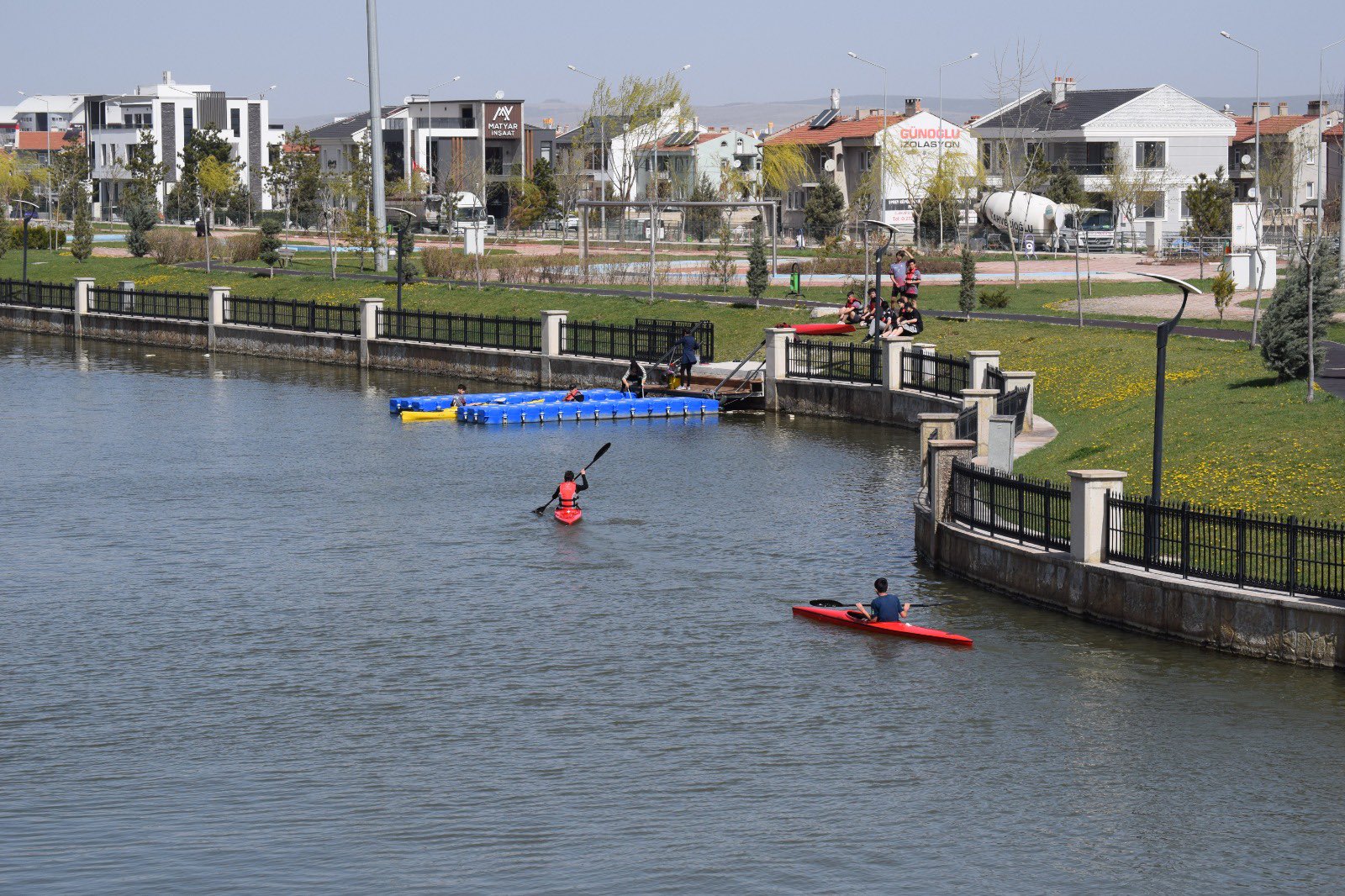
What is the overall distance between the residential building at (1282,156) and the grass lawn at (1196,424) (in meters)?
49.7

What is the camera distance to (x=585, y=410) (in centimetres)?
4822

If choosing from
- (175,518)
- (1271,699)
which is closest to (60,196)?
(175,518)

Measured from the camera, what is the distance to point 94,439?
44.1m

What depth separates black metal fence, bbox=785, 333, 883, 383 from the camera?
47375mm

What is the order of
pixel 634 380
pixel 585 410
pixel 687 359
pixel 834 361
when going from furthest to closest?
pixel 687 359 → pixel 634 380 → pixel 834 361 → pixel 585 410

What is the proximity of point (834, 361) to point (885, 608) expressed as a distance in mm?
24733

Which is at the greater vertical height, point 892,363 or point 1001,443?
point 892,363

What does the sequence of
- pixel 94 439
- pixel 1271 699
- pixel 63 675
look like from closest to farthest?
pixel 1271 699, pixel 63 675, pixel 94 439

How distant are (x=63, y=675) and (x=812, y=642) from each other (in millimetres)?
10007

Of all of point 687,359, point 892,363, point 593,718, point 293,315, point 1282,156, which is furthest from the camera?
point 1282,156

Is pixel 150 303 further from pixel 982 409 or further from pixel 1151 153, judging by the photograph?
pixel 1151 153

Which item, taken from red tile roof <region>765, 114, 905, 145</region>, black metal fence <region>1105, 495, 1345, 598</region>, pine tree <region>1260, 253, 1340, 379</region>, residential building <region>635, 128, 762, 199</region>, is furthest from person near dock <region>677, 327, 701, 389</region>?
residential building <region>635, 128, 762, 199</region>

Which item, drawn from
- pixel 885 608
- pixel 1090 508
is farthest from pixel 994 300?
pixel 885 608

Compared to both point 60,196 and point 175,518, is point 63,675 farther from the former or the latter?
point 60,196
